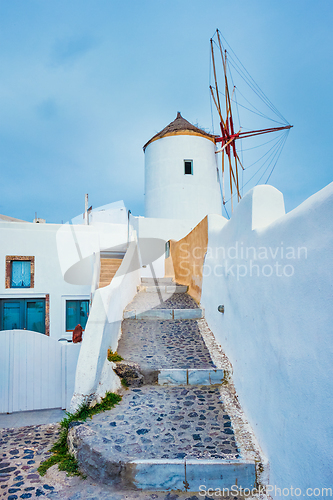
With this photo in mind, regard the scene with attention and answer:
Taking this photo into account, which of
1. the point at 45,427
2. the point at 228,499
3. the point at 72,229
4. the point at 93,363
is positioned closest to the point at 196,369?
the point at 93,363

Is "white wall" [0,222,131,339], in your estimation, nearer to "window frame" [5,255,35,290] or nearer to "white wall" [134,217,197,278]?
"window frame" [5,255,35,290]

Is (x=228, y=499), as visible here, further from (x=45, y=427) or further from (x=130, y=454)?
(x=45, y=427)

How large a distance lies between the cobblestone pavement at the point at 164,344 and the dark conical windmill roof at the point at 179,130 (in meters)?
11.7

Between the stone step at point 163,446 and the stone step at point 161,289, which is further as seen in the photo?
the stone step at point 161,289

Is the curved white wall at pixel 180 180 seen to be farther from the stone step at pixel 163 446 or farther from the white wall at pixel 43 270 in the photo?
the stone step at pixel 163 446

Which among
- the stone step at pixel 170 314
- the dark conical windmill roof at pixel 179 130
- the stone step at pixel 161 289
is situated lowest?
the stone step at pixel 170 314

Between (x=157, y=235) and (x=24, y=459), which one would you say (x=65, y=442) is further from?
(x=157, y=235)

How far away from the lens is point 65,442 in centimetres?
356

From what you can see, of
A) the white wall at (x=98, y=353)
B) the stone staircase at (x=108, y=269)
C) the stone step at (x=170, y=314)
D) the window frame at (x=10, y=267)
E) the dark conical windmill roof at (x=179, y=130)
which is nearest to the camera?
the white wall at (x=98, y=353)

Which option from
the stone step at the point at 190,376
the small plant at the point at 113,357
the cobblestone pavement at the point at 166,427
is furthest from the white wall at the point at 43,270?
the cobblestone pavement at the point at 166,427

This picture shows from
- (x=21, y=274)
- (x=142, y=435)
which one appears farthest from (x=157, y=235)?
(x=142, y=435)

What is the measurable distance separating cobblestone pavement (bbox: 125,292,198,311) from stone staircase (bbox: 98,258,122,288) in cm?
116

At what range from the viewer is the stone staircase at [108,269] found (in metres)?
9.14

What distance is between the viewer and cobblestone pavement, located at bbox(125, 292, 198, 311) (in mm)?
7121
